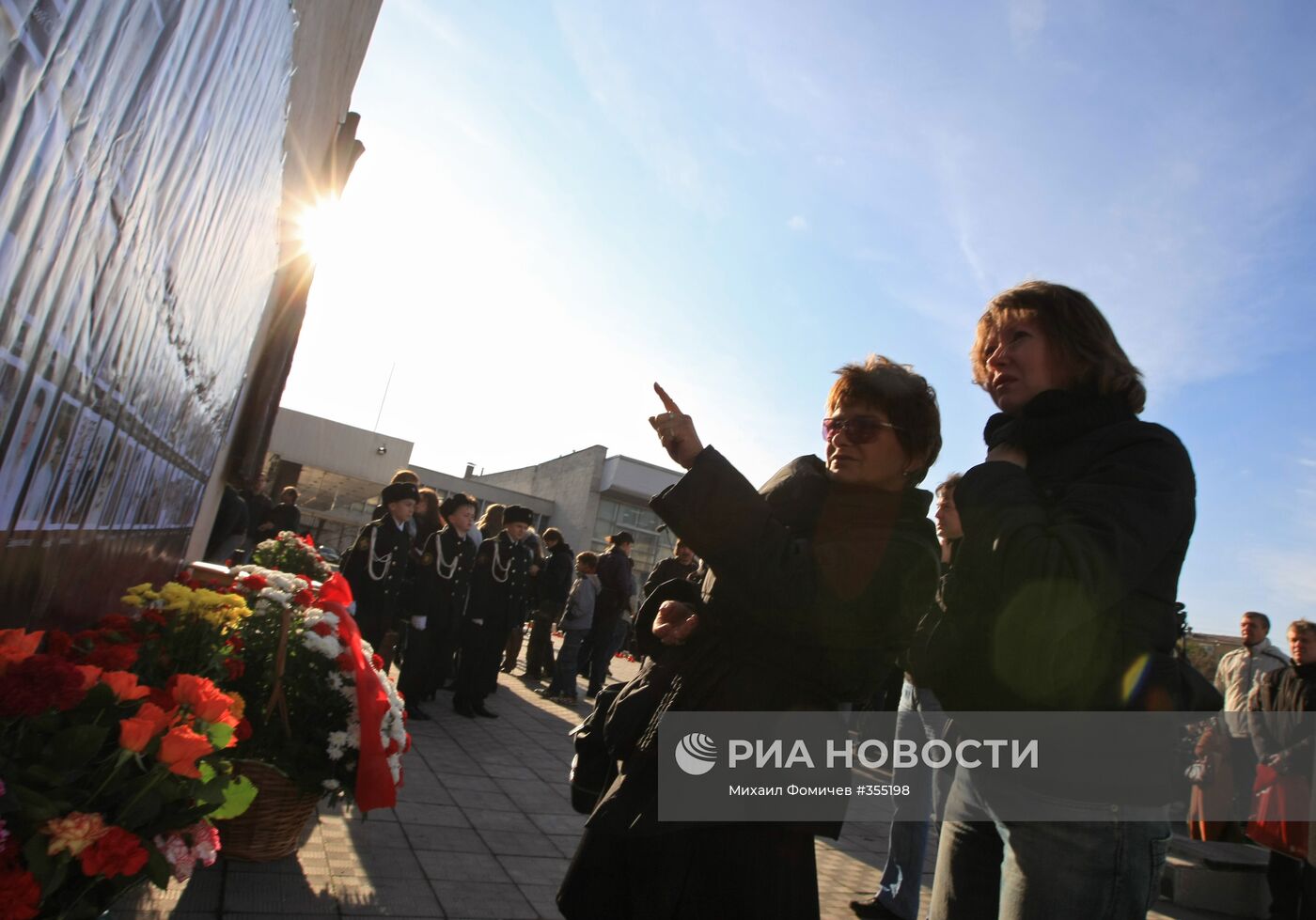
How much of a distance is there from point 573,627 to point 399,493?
3.94 meters

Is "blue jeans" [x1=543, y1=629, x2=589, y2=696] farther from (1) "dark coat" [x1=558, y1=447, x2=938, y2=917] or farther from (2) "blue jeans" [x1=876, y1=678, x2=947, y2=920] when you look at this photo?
(1) "dark coat" [x1=558, y1=447, x2=938, y2=917]

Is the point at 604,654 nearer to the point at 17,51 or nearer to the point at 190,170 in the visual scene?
the point at 190,170

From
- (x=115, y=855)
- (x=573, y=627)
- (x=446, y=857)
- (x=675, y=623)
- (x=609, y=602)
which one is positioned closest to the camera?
(x=115, y=855)

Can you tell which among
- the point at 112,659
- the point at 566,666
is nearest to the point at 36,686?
the point at 112,659

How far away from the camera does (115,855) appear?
139 cm

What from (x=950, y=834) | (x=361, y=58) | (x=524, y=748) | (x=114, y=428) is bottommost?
(x=524, y=748)

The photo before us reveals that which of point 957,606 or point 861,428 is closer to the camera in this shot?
point 957,606

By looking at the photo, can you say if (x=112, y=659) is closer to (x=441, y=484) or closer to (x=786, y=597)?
(x=786, y=597)

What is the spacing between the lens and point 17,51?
0.73m

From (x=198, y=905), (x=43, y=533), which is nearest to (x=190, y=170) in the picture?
(x=43, y=533)

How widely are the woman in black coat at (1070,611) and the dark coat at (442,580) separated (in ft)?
20.6

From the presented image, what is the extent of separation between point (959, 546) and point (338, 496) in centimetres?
3947

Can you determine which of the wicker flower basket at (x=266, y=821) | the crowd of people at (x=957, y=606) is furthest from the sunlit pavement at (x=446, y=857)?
the crowd of people at (x=957, y=606)

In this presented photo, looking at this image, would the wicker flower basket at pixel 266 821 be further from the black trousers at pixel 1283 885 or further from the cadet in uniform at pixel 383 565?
the black trousers at pixel 1283 885
